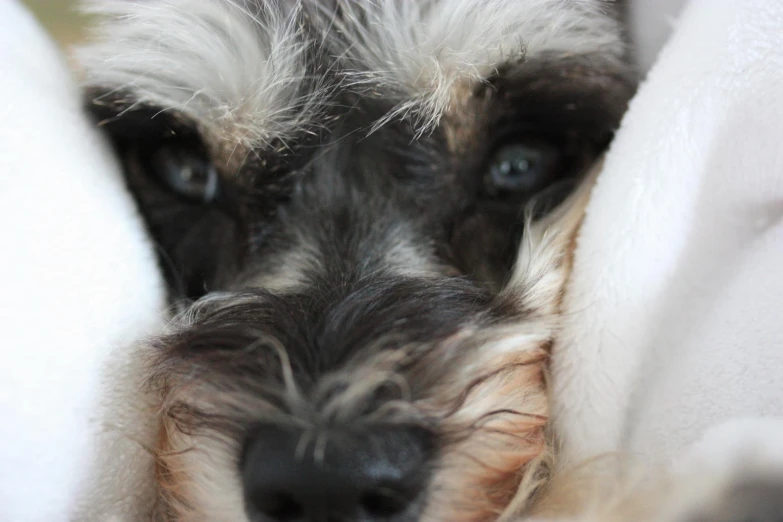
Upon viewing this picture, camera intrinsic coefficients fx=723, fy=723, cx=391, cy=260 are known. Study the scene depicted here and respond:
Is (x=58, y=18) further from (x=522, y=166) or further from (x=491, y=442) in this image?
(x=491, y=442)

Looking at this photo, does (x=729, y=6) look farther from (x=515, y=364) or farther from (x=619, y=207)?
(x=515, y=364)

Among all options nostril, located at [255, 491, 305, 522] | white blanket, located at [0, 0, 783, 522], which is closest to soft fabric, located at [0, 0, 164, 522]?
white blanket, located at [0, 0, 783, 522]

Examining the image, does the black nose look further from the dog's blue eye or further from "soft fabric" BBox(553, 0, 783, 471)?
the dog's blue eye

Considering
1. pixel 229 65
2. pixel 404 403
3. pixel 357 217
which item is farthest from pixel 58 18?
pixel 404 403

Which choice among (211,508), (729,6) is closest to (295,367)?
(211,508)

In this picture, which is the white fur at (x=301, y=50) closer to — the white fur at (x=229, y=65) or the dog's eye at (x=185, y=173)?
the white fur at (x=229, y=65)

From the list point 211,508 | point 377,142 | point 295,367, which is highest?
point 377,142
